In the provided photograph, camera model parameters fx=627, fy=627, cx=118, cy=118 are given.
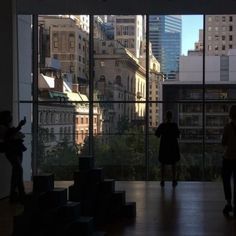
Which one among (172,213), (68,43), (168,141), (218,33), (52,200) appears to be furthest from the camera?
(68,43)

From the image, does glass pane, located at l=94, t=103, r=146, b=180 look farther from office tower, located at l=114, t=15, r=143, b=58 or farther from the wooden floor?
the wooden floor

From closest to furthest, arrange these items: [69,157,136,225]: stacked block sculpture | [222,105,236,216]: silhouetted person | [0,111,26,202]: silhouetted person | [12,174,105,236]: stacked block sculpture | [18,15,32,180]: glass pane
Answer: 1. [12,174,105,236]: stacked block sculpture
2. [222,105,236,216]: silhouetted person
3. [69,157,136,225]: stacked block sculpture
4. [0,111,26,202]: silhouetted person
5. [18,15,32,180]: glass pane

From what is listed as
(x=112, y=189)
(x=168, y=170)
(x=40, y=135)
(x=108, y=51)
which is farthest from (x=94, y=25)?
(x=112, y=189)

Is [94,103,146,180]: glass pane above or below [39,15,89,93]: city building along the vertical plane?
below

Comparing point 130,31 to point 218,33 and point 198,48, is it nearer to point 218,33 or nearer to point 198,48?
point 198,48

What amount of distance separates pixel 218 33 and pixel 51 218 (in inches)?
366

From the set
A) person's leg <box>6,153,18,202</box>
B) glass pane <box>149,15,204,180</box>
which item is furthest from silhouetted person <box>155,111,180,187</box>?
glass pane <box>149,15,204,180</box>

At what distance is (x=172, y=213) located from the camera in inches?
328

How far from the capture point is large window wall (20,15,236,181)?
48.8 feet

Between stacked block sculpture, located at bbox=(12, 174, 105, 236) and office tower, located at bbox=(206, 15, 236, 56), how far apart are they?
348 inches

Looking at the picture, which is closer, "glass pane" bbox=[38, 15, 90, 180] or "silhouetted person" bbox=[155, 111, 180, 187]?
"silhouetted person" bbox=[155, 111, 180, 187]

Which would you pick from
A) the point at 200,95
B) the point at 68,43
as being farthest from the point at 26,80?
the point at 200,95

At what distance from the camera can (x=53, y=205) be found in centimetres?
671

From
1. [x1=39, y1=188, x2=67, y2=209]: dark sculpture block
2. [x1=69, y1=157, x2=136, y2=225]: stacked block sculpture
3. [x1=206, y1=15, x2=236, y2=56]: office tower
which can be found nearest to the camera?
[x1=39, y1=188, x2=67, y2=209]: dark sculpture block
